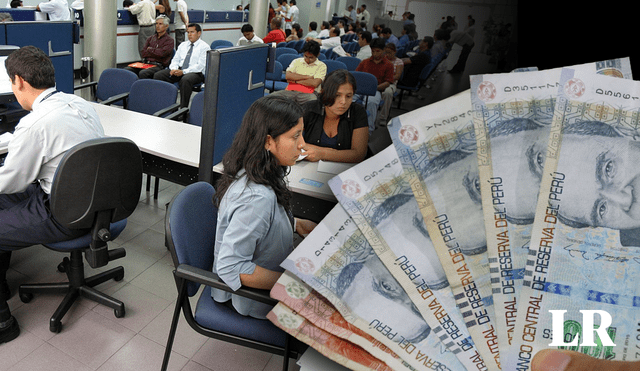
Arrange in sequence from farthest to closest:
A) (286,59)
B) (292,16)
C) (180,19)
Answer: (292,16) → (180,19) → (286,59)

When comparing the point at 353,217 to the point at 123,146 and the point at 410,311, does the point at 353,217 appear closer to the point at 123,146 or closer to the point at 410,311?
the point at 410,311

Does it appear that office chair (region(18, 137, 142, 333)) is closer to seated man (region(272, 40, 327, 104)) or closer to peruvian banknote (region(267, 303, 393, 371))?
peruvian banknote (region(267, 303, 393, 371))

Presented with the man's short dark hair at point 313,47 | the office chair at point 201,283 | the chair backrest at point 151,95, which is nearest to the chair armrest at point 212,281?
the office chair at point 201,283

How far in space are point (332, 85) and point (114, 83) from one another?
2.45m

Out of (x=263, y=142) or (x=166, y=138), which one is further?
(x=166, y=138)

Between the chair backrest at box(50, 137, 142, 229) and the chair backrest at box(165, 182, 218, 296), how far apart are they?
0.42m

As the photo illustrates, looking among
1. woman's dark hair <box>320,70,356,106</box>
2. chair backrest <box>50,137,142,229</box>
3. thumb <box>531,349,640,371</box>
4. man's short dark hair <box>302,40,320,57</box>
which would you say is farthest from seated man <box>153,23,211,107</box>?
thumb <box>531,349,640,371</box>

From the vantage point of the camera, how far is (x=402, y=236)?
0.59 metres

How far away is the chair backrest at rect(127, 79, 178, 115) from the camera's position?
10.8 feet

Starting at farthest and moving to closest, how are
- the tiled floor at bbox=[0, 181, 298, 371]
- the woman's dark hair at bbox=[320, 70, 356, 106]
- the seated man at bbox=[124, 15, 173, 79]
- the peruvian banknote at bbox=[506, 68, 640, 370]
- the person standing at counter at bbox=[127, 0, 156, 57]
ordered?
the person standing at counter at bbox=[127, 0, 156, 57] → the seated man at bbox=[124, 15, 173, 79] → the woman's dark hair at bbox=[320, 70, 356, 106] → the tiled floor at bbox=[0, 181, 298, 371] → the peruvian banknote at bbox=[506, 68, 640, 370]

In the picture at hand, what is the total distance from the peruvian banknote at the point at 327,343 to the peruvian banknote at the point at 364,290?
40 millimetres

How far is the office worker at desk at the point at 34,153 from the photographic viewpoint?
5.72 feet

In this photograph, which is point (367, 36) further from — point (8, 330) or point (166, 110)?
point (166, 110)

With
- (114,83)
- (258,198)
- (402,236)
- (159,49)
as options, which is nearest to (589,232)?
(402,236)
